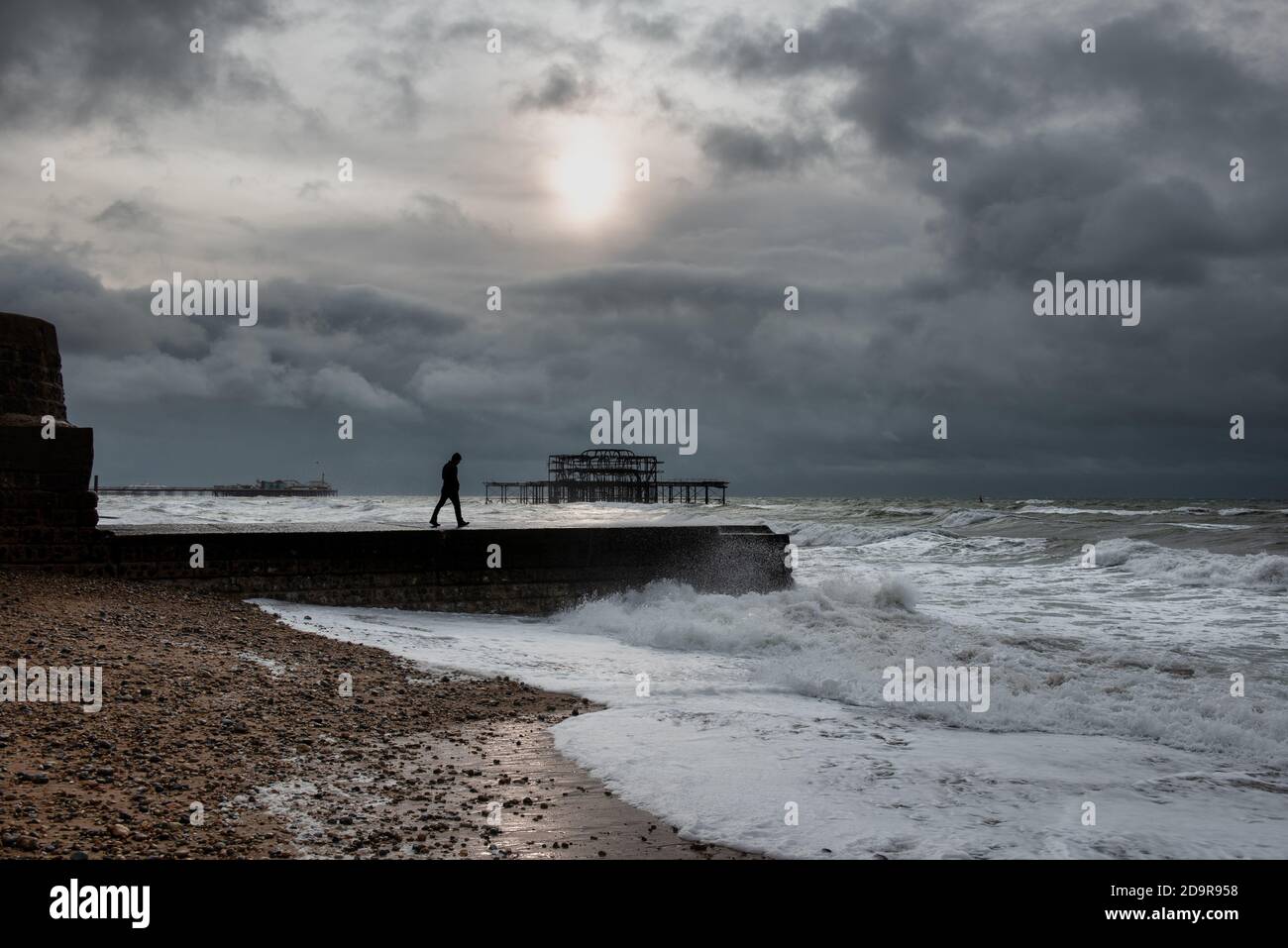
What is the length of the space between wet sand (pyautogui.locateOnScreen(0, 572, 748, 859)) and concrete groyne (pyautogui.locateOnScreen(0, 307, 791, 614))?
2.89m

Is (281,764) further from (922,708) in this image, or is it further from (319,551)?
(319,551)

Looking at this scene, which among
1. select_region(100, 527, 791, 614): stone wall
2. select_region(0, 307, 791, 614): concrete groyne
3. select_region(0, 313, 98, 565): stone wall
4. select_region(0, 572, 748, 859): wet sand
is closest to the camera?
select_region(0, 572, 748, 859): wet sand

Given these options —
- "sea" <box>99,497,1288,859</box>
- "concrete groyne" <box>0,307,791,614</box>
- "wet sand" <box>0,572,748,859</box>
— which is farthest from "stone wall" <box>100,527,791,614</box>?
"wet sand" <box>0,572,748,859</box>

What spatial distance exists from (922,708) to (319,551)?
8619 millimetres

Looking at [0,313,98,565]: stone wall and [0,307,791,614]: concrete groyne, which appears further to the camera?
[0,307,791,614]: concrete groyne

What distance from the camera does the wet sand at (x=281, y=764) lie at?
4062mm

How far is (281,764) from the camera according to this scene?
5.20 metres

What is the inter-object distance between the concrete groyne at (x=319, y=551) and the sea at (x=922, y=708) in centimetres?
48

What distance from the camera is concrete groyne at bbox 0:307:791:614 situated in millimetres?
10969

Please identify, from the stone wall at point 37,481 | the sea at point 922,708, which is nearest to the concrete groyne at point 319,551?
the stone wall at point 37,481

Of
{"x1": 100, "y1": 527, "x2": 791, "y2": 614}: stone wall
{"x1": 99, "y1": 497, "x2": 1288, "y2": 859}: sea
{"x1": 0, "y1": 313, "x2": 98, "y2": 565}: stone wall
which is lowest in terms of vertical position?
{"x1": 99, "y1": 497, "x2": 1288, "y2": 859}: sea

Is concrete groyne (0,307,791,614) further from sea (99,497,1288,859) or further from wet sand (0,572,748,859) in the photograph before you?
wet sand (0,572,748,859)
